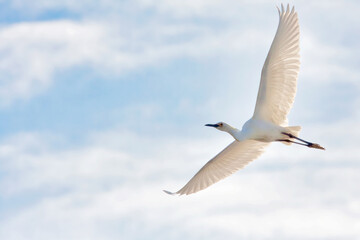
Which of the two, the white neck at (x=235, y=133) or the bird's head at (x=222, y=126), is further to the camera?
the bird's head at (x=222, y=126)

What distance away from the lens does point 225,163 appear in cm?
2558

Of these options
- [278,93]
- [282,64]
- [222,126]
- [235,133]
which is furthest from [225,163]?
[282,64]

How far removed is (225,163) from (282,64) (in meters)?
4.36

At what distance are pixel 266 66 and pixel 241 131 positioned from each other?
226cm

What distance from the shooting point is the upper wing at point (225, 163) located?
995 inches

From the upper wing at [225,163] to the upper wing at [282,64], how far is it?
253 cm

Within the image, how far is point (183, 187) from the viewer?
2512 cm

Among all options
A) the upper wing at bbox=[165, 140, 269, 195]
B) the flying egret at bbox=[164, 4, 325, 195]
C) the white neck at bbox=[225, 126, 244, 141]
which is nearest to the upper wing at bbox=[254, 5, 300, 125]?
the flying egret at bbox=[164, 4, 325, 195]

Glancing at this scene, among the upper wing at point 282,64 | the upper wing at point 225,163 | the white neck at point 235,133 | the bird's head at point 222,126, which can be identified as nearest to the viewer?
the upper wing at point 282,64

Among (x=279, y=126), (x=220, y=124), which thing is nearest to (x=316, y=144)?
(x=279, y=126)

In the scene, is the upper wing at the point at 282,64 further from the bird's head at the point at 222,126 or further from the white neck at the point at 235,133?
A: the bird's head at the point at 222,126

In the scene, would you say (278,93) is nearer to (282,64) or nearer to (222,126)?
(282,64)

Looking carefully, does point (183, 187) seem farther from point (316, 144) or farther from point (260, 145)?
point (316, 144)

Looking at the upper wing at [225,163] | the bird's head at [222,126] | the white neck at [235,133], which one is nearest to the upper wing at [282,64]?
the white neck at [235,133]
